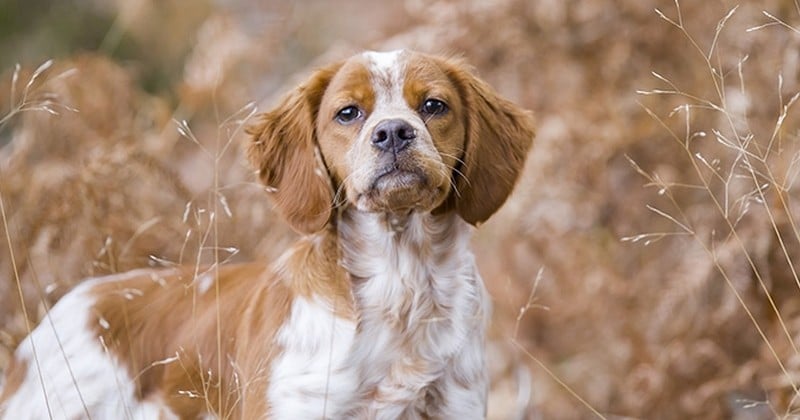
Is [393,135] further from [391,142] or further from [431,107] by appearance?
[431,107]

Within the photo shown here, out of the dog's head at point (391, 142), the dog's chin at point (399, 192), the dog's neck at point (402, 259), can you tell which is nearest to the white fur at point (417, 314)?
the dog's neck at point (402, 259)

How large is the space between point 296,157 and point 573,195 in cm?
222

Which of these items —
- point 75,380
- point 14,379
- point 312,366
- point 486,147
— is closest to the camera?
point 312,366

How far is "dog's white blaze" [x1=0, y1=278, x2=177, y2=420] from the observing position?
12.1ft

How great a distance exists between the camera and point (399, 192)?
3191 millimetres

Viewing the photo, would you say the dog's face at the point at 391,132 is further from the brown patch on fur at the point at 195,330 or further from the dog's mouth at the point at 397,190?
the brown patch on fur at the point at 195,330

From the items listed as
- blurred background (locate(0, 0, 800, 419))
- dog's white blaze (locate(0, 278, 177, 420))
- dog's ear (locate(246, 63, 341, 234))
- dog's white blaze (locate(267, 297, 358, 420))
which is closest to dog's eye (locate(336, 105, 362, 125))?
dog's ear (locate(246, 63, 341, 234))

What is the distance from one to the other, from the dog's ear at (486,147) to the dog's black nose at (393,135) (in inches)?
12.9

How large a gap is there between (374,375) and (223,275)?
0.75 metres

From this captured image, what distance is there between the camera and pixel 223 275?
12.7 feet

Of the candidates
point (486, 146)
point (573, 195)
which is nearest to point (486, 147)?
point (486, 146)

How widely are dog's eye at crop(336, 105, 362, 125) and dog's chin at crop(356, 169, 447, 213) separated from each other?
0.24 meters

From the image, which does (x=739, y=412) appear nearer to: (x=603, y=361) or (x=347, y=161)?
(x=603, y=361)

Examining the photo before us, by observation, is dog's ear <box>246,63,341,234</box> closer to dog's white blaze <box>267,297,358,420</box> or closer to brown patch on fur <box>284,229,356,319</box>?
brown patch on fur <box>284,229,356,319</box>
